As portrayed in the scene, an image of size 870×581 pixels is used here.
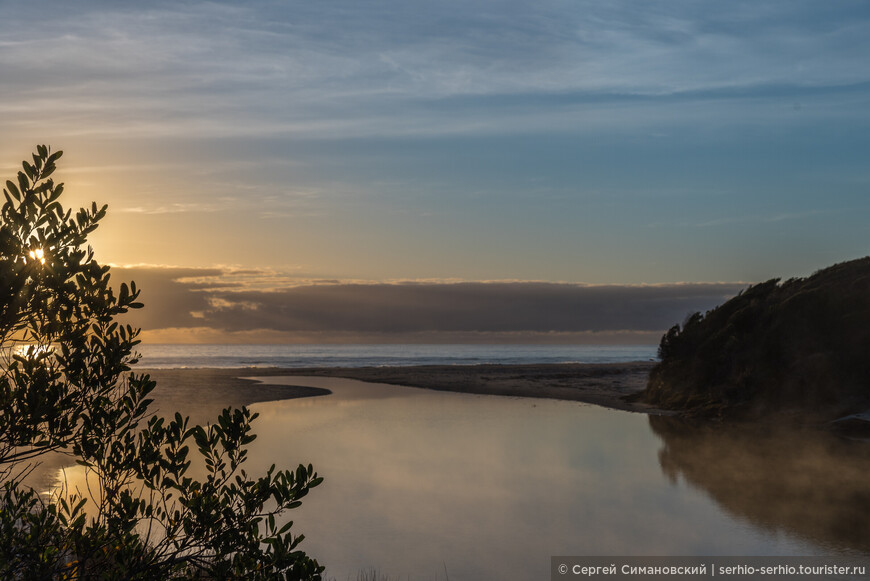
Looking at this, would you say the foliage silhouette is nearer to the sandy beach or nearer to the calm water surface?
the calm water surface

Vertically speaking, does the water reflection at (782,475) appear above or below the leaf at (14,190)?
below

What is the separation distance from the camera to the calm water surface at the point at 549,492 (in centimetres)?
1338

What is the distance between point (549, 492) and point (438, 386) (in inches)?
1306

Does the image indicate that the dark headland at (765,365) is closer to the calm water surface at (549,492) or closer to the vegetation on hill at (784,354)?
the vegetation on hill at (784,354)

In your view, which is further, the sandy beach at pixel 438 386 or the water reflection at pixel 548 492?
the sandy beach at pixel 438 386

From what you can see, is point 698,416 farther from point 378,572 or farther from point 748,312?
point 378,572

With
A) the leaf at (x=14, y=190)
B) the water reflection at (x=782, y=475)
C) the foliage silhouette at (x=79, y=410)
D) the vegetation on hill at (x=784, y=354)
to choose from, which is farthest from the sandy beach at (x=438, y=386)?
the leaf at (x=14, y=190)

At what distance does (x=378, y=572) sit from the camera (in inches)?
475

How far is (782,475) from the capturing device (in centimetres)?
1984

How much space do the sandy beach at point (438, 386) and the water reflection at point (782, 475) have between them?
31.5 ft

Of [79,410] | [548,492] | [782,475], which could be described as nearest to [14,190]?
[79,410]

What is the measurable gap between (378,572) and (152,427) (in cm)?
666

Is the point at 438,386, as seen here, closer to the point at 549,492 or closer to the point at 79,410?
the point at 549,492

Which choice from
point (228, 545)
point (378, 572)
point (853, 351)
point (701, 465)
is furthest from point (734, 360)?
point (228, 545)
